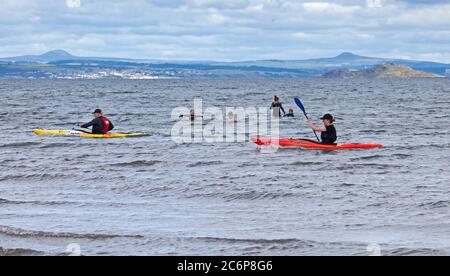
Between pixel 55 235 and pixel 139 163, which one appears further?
pixel 139 163

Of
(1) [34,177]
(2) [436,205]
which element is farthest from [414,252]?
(1) [34,177]

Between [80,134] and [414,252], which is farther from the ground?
[414,252]

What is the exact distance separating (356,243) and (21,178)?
458 inches

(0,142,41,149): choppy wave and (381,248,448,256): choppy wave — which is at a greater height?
(381,248,448,256): choppy wave

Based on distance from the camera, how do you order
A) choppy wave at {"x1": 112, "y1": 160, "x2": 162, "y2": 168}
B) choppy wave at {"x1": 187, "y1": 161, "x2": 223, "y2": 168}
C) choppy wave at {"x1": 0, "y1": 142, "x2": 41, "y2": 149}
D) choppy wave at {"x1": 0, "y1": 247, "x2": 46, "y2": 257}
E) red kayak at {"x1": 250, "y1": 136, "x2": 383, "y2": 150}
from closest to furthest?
choppy wave at {"x1": 0, "y1": 247, "x2": 46, "y2": 257}, choppy wave at {"x1": 187, "y1": 161, "x2": 223, "y2": 168}, choppy wave at {"x1": 112, "y1": 160, "x2": 162, "y2": 168}, red kayak at {"x1": 250, "y1": 136, "x2": 383, "y2": 150}, choppy wave at {"x1": 0, "y1": 142, "x2": 41, "y2": 149}

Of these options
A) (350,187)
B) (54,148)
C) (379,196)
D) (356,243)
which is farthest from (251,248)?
(54,148)

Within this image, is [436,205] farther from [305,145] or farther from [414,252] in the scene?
[305,145]

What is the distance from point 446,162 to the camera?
2531 centimetres
